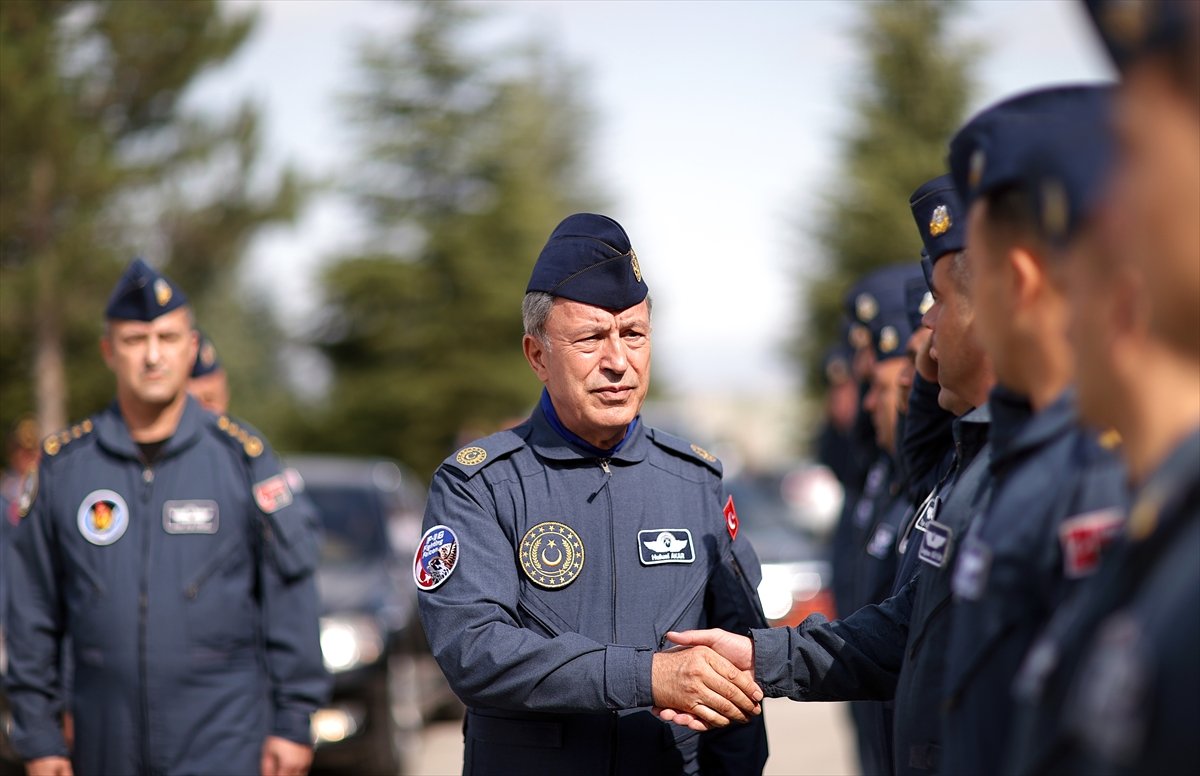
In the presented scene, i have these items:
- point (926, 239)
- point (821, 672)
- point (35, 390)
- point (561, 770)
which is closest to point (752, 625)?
point (821, 672)

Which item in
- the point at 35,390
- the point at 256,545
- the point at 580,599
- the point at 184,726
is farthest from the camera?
the point at 35,390

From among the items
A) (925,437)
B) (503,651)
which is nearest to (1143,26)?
(503,651)

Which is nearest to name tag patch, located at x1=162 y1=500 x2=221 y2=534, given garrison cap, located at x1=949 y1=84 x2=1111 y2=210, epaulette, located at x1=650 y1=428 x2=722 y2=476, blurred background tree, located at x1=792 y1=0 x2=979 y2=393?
epaulette, located at x1=650 y1=428 x2=722 y2=476

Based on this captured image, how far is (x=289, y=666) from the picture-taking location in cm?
481

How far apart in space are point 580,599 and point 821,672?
0.61 meters

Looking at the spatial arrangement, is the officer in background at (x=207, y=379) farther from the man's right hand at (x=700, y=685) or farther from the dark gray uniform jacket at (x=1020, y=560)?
the dark gray uniform jacket at (x=1020, y=560)

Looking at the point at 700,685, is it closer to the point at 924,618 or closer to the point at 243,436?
the point at 924,618

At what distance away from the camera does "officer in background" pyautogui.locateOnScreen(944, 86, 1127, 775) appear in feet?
6.82

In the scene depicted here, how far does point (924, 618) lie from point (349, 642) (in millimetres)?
6267

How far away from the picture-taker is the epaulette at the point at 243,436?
494cm

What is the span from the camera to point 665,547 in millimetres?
3678

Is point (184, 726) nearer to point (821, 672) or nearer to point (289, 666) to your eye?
point (289, 666)

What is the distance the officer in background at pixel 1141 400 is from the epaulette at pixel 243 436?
3513 mm

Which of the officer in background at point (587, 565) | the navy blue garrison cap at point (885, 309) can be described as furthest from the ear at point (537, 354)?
the navy blue garrison cap at point (885, 309)
